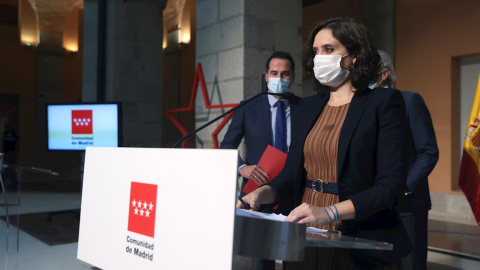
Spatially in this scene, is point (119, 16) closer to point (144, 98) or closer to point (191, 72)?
point (144, 98)

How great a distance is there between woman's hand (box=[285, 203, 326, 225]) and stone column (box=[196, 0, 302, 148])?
3.04 meters

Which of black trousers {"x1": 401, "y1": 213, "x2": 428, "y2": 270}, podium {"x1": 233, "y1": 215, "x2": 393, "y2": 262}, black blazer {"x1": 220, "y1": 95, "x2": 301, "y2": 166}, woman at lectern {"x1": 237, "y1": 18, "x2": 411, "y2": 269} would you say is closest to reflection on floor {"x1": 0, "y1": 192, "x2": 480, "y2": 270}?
black trousers {"x1": 401, "y1": 213, "x2": 428, "y2": 270}

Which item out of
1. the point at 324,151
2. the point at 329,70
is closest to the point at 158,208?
the point at 324,151

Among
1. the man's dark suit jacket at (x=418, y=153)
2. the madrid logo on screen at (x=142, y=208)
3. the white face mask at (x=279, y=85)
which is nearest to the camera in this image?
the madrid logo on screen at (x=142, y=208)

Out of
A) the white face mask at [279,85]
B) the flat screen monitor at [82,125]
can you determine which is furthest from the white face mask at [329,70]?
the flat screen monitor at [82,125]

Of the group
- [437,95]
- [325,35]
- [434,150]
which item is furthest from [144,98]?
[325,35]

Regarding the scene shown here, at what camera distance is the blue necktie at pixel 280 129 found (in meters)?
2.38

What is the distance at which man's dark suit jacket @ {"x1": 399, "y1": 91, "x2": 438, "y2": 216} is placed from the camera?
2.02 metres

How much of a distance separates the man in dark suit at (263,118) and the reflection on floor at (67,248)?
160cm

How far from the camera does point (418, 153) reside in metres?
2.05

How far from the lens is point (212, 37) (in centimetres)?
444

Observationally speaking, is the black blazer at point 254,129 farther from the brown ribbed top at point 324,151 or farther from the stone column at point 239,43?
the stone column at point 239,43

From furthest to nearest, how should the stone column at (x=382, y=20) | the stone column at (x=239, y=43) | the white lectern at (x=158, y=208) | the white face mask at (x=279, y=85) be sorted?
1. the stone column at (x=382, y=20)
2. the stone column at (x=239, y=43)
3. the white face mask at (x=279, y=85)
4. the white lectern at (x=158, y=208)

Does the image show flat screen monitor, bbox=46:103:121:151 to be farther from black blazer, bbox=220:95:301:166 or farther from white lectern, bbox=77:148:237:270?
white lectern, bbox=77:148:237:270
